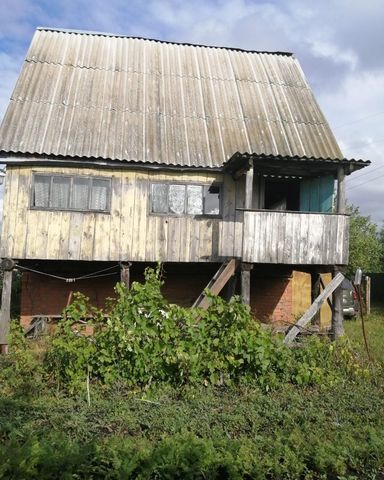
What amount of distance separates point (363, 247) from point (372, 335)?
17.2 m

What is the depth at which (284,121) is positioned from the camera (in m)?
13.5

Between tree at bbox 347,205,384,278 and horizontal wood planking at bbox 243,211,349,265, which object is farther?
tree at bbox 347,205,384,278

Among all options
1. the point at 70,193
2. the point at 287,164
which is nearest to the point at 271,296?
the point at 287,164

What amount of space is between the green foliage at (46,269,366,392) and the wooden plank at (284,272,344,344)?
2.47 meters

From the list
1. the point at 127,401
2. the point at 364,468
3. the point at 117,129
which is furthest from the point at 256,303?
the point at 364,468

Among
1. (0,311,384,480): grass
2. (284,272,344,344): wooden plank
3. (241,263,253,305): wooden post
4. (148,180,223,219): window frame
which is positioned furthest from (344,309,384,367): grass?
(148,180,223,219): window frame

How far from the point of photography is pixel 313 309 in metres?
10.8

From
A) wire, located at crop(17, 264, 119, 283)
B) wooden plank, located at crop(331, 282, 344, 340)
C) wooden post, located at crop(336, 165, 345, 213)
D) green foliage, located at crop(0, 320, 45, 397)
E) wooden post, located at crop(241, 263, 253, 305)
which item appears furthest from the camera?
wire, located at crop(17, 264, 119, 283)

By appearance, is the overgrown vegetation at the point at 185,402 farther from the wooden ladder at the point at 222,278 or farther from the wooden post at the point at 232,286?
the wooden post at the point at 232,286

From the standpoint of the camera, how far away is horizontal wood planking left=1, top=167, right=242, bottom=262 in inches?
447

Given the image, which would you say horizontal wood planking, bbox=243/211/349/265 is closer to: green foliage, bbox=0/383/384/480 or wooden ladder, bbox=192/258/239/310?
wooden ladder, bbox=192/258/239/310

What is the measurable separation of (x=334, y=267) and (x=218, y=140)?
4477 mm

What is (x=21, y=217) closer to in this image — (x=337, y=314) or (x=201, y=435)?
(x=201, y=435)

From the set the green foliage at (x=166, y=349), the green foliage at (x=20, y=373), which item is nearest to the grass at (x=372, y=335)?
the green foliage at (x=166, y=349)
